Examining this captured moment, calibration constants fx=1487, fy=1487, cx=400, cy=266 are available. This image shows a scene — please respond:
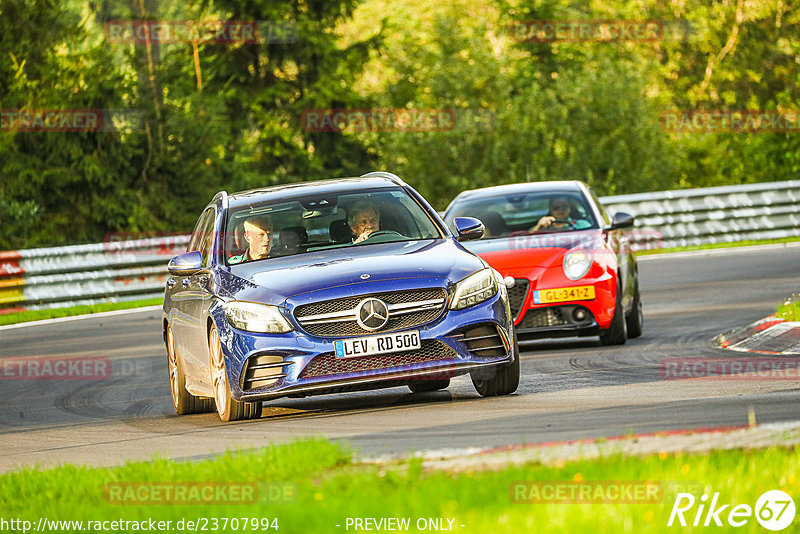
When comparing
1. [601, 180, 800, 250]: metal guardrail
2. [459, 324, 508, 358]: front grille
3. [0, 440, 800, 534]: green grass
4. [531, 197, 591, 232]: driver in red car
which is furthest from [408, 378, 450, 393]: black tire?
[601, 180, 800, 250]: metal guardrail

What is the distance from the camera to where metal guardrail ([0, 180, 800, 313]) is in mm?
25453

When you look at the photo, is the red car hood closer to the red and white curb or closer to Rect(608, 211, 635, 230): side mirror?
Rect(608, 211, 635, 230): side mirror

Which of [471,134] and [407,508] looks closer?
[407,508]

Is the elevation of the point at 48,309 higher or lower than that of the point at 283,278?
lower

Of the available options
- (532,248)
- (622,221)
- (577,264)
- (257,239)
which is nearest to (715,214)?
(622,221)

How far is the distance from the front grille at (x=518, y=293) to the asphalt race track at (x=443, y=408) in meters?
0.46

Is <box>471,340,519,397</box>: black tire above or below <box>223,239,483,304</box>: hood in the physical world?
below

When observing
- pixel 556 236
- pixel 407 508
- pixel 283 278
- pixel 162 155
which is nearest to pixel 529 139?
pixel 162 155

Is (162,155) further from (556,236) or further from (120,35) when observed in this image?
(556,236)

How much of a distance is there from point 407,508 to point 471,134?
39988mm

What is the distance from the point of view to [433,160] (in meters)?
45.4

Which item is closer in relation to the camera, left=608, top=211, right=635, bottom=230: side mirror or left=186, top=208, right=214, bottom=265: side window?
left=186, top=208, right=214, bottom=265: side window

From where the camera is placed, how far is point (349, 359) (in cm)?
944

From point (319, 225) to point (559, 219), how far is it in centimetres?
475
